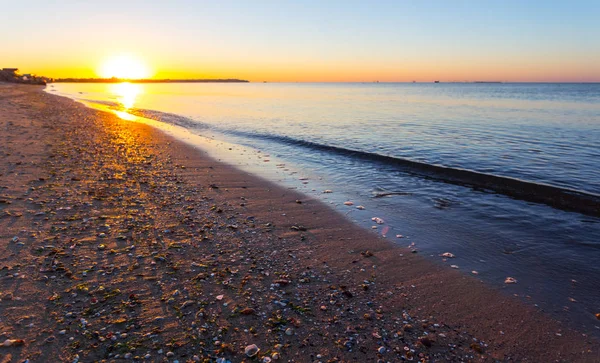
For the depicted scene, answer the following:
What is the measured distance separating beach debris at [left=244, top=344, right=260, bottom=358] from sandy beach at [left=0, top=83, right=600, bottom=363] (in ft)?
0.05

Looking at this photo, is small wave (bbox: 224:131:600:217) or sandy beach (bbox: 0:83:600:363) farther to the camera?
small wave (bbox: 224:131:600:217)

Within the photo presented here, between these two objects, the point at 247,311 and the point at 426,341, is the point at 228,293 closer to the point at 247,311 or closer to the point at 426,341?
the point at 247,311

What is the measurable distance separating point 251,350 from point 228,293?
1.33 meters

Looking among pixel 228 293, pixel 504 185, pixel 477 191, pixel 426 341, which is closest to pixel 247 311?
pixel 228 293

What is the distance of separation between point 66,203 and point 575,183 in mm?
17676

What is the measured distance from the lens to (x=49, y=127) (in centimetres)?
2258

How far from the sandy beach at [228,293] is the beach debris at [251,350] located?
16 mm

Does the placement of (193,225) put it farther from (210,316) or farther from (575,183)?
(575,183)

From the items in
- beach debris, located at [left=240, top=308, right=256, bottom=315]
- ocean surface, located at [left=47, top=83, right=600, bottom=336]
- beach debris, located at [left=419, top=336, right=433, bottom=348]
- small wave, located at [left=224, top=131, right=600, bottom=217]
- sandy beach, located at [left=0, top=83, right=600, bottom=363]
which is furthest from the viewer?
small wave, located at [left=224, top=131, right=600, bottom=217]

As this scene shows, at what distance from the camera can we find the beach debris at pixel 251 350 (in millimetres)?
4203

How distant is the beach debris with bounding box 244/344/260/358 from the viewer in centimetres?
420

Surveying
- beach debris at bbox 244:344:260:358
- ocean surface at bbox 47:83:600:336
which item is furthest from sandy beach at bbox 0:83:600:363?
ocean surface at bbox 47:83:600:336

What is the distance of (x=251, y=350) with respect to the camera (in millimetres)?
4270

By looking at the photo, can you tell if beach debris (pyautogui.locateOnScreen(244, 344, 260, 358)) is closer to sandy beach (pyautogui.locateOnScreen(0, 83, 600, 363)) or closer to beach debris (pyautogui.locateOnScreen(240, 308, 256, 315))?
sandy beach (pyautogui.locateOnScreen(0, 83, 600, 363))
